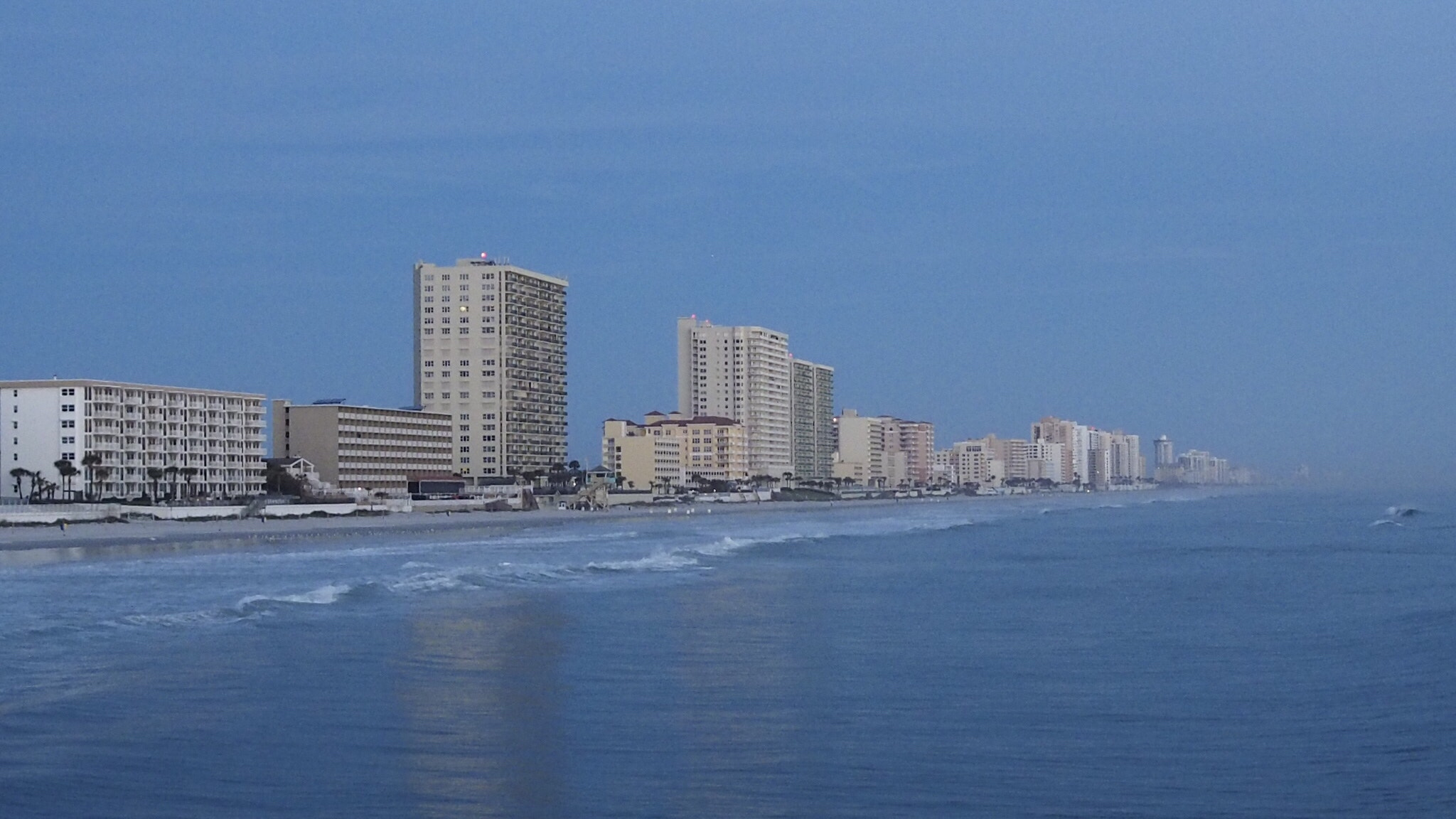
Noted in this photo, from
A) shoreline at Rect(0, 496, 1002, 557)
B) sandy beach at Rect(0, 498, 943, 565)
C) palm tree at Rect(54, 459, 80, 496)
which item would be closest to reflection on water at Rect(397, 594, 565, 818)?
shoreline at Rect(0, 496, 1002, 557)

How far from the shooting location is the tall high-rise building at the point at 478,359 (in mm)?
137375

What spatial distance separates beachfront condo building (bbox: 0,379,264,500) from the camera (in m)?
79.1

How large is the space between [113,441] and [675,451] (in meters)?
91.6

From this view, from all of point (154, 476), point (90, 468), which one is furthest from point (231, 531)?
point (154, 476)

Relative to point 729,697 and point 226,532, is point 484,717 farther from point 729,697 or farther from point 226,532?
point 226,532

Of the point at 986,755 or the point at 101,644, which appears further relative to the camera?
the point at 101,644

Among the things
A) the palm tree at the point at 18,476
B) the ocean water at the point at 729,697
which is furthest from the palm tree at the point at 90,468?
the ocean water at the point at 729,697

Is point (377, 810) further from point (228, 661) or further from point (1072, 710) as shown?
point (228, 661)

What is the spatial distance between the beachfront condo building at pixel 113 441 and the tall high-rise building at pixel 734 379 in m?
101

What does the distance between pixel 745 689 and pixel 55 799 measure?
21.1 feet

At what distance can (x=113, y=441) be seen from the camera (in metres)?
81.9

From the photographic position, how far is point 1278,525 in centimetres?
6825

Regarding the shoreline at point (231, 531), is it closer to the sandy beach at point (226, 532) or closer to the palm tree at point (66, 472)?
the sandy beach at point (226, 532)

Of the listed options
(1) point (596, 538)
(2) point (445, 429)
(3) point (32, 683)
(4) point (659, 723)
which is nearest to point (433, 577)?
(3) point (32, 683)
